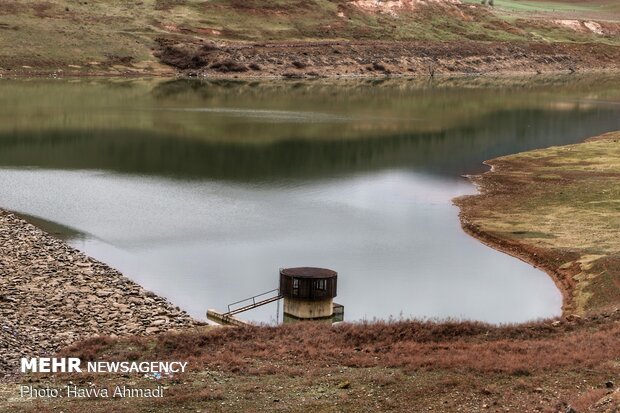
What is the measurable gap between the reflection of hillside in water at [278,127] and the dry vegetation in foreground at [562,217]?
19.4 ft

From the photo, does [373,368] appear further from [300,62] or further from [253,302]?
[300,62]

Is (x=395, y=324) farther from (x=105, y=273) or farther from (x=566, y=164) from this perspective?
(x=566, y=164)

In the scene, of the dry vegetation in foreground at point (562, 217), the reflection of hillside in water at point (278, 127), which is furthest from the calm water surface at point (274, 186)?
the dry vegetation in foreground at point (562, 217)

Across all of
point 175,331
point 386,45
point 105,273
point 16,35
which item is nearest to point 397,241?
point 105,273

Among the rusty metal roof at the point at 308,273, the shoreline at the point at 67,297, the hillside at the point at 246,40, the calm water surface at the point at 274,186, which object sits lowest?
the calm water surface at the point at 274,186

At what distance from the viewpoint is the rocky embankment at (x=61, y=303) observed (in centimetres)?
2881

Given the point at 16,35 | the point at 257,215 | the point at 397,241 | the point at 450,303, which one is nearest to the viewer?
the point at 450,303

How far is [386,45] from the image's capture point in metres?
171

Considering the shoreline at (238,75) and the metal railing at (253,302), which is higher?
the shoreline at (238,75)

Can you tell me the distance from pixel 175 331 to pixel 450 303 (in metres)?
11.3

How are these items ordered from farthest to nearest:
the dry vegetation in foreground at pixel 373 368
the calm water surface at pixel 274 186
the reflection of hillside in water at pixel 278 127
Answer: the reflection of hillside in water at pixel 278 127 < the calm water surface at pixel 274 186 < the dry vegetation in foreground at pixel 373 368

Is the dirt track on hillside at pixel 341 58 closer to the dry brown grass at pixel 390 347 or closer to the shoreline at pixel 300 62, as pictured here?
the shoreline at pixel 300 62

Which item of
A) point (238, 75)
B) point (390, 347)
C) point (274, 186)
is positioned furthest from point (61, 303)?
point (238, 75)

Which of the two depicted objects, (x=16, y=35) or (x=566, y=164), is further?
(x=16, y=35)
